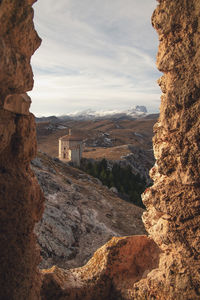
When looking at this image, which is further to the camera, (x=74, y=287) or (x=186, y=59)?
(x=74, y=287)

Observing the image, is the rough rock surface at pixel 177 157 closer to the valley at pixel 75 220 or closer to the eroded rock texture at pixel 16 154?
the eroded rock texture at pixel 16 154

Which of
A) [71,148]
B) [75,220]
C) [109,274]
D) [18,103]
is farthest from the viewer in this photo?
[71,148]

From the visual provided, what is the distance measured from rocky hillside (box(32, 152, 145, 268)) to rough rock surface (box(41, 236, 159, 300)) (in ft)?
35.9

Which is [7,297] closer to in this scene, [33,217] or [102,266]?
[33,217]

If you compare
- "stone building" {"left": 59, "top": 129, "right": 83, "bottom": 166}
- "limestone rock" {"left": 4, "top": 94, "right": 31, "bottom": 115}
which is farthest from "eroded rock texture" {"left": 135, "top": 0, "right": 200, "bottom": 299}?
"stone building" {"left": 59, "top": 129, "right": 83, "bottom": 166}

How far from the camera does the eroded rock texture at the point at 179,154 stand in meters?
7.49

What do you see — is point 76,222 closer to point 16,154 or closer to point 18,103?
point 16,154

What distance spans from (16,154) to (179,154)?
4.96 meters

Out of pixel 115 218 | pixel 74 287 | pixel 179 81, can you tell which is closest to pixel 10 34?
pixel 179 81

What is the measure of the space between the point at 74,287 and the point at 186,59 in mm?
8857

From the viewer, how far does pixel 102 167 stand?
57875 mm

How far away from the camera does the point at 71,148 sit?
6266cm

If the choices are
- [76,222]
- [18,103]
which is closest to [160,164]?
[18,103]

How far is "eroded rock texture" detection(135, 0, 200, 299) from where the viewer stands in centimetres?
749
